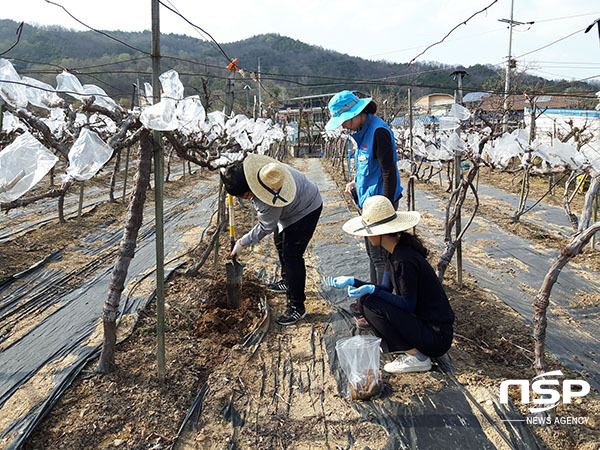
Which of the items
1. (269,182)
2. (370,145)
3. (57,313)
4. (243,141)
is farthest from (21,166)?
(243,141)

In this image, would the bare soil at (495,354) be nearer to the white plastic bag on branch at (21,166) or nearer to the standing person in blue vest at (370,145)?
the standing person in blue vest at (370,145)

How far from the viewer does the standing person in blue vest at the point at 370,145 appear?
2785 millimetres

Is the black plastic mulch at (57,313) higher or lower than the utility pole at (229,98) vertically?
lower

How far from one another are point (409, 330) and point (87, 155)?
77.8 inches

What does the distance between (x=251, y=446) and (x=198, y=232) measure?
4781 millimetres

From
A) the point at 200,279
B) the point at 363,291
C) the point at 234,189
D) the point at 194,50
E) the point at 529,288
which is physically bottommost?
the point at 529,288

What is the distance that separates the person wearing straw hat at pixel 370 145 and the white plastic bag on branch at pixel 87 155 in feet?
4.62

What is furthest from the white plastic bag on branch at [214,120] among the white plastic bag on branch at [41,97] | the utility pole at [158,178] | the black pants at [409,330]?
the black pants at [409,330]

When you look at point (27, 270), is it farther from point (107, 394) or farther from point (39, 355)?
point (107, 394)

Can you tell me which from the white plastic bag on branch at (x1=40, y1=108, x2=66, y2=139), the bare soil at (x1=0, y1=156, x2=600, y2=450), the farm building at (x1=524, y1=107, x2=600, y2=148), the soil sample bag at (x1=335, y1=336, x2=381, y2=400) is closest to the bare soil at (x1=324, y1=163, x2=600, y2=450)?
the bare soil at (x1=0, y1=156, x2=600, y2=450)

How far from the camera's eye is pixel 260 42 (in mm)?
102188

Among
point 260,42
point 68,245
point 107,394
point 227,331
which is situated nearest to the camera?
point 107,394

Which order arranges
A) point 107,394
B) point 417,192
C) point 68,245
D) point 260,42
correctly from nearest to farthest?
point 107,394 → point 68,245 → point 417,192 → point 260,42

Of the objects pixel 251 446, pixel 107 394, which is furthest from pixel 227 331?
pixel 251 446
